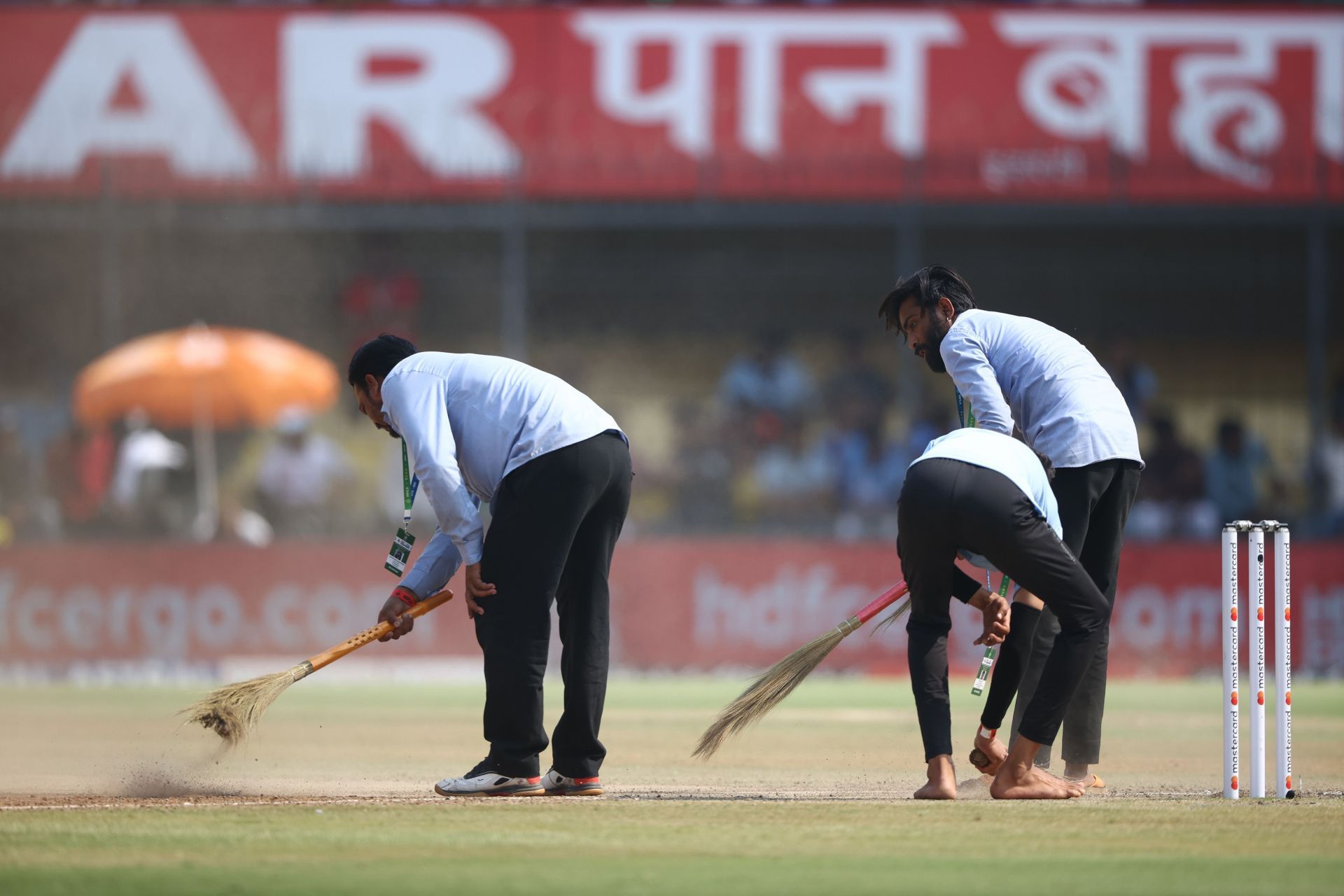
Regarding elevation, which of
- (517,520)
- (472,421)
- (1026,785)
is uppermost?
(472,421)

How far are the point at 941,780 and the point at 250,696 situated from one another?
2654 mm

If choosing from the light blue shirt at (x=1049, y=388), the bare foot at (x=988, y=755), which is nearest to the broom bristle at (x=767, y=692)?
the bare foot at (x=988, y=755)

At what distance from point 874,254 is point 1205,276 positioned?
382 centimetres

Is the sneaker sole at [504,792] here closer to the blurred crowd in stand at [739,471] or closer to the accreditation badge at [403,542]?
the accreditation badge at [403,542]

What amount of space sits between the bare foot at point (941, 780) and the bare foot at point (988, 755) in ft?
1.32

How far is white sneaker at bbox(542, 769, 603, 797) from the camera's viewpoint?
23.8 ft

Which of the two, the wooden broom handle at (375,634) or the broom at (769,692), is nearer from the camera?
the wooden broom handle at (375,634)

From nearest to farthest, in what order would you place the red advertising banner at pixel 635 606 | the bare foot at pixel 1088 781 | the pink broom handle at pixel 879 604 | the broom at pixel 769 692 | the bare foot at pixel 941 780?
the bare foot at pixel 941 780 → the pink broom handle at pixel 879 604 → the bare foot at pixel 1088 781 → the broom at pixel 769 692 → the red advertising banner at pixel 635 606

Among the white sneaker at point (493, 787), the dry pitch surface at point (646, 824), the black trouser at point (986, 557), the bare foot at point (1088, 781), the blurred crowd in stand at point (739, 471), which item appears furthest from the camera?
the blurred crowd in stand at point (739, 471)

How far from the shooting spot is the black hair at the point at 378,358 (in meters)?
7.23

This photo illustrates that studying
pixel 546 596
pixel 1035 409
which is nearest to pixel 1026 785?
pixel 1035 409

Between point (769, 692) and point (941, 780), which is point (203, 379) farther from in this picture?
point (941, 780)

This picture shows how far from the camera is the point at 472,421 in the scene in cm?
713

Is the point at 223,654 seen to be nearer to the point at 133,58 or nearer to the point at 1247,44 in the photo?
the point at 133,58
